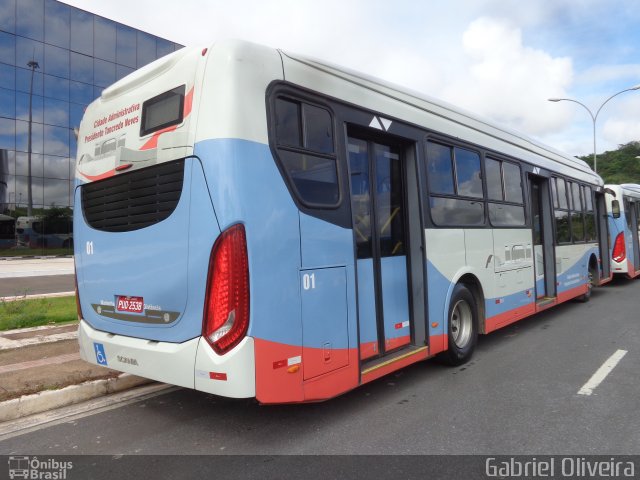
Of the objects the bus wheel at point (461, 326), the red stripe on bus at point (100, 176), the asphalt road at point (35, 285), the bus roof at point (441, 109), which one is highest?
the bus roof at point (441, 109)

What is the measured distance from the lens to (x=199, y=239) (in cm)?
343

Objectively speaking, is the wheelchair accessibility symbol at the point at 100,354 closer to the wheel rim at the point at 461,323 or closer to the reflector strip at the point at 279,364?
the reflector strip at the point at 279,364

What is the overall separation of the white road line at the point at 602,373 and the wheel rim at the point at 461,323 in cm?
139

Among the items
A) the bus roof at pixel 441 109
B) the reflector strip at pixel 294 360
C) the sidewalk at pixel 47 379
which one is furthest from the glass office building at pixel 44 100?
the reflector strip at pixel 294 360

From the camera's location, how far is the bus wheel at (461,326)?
559 cm

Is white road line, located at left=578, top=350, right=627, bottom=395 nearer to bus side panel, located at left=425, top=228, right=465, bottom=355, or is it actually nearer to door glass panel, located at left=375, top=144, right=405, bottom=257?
bus side panel, located at left=425, top=228, right=465, bottom=355

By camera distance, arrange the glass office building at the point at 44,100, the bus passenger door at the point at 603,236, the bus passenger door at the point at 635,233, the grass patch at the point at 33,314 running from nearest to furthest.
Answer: the grass patch at the point at 33,314 → the bus passenger door at the point at 603,236 → the bus passenger door at the point at 635,233 → the glass office building at the point at 44,100

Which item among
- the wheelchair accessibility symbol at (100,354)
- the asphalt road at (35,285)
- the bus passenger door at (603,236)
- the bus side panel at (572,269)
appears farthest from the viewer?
the asphalt road at (35,285)

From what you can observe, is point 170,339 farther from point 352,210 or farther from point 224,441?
point 352,210

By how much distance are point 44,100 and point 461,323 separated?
31791 millimetres

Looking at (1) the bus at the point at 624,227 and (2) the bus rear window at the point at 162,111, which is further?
(1) the bus at the point at 624,227

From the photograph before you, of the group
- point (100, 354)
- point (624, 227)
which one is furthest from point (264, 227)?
point (624, 227)

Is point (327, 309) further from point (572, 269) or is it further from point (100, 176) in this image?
point (572, 269)
